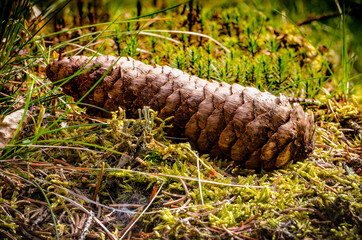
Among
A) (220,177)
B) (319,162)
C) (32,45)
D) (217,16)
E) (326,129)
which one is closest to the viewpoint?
(220,177)

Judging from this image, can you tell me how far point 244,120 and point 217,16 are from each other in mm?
Result: 1624

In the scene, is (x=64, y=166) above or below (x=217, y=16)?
below

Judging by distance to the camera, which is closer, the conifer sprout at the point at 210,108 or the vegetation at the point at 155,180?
the vegetation at the point at 155,180

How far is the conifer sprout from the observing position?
1.28 metres

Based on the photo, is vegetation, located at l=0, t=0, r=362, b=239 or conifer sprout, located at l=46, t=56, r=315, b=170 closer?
vegetation, located at l=0, t=0, r=362, b=239

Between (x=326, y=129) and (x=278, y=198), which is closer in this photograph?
(x=278, y=198)

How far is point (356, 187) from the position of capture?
1150 mm

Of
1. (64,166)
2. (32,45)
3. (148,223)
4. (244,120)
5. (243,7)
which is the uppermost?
(243,7)

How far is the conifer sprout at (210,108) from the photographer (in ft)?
4.21

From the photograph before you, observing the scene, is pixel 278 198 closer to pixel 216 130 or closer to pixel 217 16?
pixel 216 130

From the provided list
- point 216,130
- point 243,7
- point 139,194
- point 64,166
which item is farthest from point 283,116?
point 243,7

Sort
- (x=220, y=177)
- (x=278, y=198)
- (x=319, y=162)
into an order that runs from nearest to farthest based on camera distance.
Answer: (x=278, y=198) → (x=220, y=177) → (x=319, y=162)

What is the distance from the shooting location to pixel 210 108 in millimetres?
1354

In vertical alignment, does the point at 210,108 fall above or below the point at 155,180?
above
